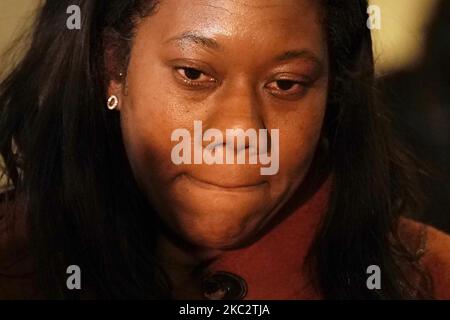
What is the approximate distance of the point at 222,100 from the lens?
931 millimetres

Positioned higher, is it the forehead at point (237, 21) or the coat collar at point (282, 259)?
the forehead at point (237, 21)

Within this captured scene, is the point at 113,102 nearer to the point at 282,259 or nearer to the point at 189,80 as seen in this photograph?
the point at 189,80

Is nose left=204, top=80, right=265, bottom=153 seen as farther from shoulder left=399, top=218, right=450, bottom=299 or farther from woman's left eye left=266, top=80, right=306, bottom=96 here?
shoulder left=399, top=218, right=450, bottom=299

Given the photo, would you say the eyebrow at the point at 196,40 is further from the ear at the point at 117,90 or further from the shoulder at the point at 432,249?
the shoulder at the point at 432,249

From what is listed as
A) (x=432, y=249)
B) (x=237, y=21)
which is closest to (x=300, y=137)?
(x=237, y=21)

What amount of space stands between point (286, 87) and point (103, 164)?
0.27 metres

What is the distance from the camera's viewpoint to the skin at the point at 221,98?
912mm

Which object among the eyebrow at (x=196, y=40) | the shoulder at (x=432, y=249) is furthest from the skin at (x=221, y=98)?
the shoulder at (x=432, y=249)

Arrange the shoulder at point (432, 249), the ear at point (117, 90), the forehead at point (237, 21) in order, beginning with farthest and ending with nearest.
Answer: the shoulder at point (432, 249), the ear at point (117, 90), the forehead at point (237, 21)

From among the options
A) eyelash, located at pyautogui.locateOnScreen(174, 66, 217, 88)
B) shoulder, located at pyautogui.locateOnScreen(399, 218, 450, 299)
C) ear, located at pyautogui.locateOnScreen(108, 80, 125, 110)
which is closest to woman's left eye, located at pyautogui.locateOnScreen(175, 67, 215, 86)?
eyelash, located at pyautogui.locateOnScreen(174, 66, 217, 88)

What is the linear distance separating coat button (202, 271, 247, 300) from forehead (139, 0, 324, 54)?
0.33m

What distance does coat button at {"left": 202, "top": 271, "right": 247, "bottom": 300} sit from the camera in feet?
3.38

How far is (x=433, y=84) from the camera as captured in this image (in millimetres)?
1471
